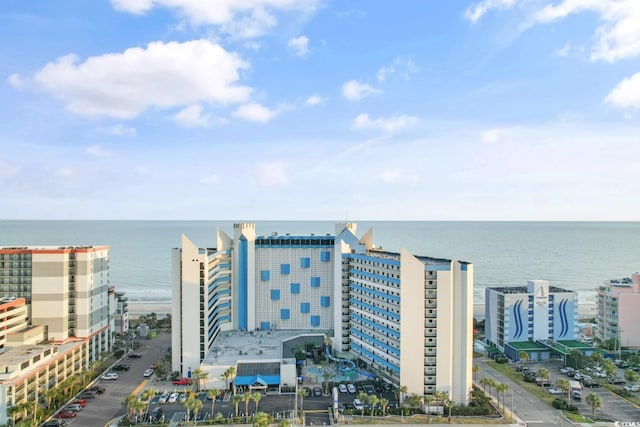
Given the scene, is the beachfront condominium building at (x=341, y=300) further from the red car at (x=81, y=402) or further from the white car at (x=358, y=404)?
the red car at (x=81, y=402)

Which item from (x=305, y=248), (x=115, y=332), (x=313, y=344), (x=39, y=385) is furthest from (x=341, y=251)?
(x=115, y=332)

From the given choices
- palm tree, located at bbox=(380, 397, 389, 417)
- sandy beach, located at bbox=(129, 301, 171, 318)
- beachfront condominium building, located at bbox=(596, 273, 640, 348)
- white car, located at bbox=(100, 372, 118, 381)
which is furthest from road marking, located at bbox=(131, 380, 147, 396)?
beachfront condominium building, located at bbox=(596, 273, 640, 348)

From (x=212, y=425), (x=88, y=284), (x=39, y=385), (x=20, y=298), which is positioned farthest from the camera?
(x=88, y=284)

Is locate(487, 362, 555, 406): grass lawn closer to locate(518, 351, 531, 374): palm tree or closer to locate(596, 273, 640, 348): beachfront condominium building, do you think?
locate(518, 351, 531, 374): palm tree

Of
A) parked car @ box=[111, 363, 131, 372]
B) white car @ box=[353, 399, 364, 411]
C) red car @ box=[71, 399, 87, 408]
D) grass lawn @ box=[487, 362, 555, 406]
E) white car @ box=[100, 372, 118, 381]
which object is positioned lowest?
grass lawn @ box=[487, 362, 555, 406]

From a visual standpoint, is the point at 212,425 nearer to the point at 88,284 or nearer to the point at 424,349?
the point at 424,349

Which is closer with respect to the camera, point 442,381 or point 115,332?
point 442,381
